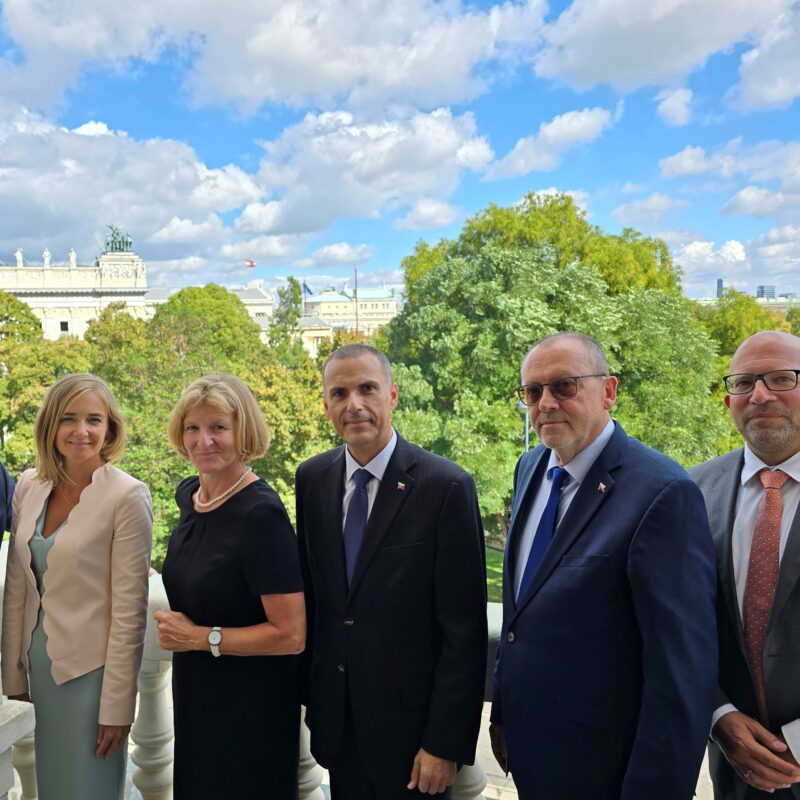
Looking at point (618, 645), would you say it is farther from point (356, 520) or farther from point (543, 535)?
point (356, 520)

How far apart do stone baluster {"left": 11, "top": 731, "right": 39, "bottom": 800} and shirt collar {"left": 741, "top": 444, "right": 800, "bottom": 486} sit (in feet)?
8.23

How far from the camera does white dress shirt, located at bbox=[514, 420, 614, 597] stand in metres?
1.83

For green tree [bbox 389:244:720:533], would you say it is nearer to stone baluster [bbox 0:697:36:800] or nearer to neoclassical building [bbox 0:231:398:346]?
stone baluster [bbox 0:697:36:800]

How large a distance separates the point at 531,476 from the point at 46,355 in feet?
70.2

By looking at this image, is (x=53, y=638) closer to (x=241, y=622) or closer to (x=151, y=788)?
(x=241, y=622)

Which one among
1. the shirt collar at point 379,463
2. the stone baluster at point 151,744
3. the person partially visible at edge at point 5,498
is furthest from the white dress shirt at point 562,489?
the person partially visible at edge at point 5,498

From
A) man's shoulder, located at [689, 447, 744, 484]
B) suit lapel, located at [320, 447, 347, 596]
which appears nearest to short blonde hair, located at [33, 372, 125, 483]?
suit lapel, located at [320, 447, 347, 596]

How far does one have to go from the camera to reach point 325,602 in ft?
6.46

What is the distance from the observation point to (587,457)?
1.83m

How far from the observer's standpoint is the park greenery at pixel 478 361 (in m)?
16.0

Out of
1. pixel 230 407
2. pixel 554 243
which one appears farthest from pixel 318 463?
pixel 554 243

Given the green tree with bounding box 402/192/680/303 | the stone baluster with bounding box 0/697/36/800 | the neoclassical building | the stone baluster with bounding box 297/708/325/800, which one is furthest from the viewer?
the neoclassical building

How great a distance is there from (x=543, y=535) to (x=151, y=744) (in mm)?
1690

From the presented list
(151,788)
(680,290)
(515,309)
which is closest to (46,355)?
(515,309)
